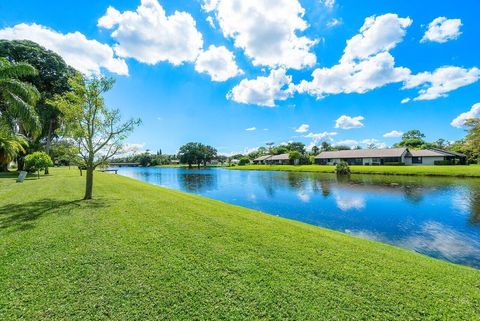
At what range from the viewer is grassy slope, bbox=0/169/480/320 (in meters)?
3.56

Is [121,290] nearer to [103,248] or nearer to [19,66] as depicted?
[103,248]

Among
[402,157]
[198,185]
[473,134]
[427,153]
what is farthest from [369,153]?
[198,185]

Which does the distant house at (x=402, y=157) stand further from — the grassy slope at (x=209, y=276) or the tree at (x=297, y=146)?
the grassy slope at (x=209, y=276)

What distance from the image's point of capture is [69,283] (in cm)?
408

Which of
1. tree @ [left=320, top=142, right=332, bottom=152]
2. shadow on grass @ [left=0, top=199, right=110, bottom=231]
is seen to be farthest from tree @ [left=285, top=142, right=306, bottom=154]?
shadow on grass @ [left=0, top=199, right=110, bottom=231]

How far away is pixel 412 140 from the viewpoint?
3022 inches

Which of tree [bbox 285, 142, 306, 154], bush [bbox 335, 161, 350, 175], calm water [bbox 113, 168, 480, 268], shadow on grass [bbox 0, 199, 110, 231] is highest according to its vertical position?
tree [bbox 285, 142, 306, 154]

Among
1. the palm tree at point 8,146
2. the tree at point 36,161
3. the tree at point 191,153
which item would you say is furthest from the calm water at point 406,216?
the tree at point 191,153

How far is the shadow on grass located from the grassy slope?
0.13 metres

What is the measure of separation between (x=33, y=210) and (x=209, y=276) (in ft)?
28.9

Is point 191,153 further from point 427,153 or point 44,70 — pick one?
point 427,153

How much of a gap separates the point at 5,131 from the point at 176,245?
19792 millimetres

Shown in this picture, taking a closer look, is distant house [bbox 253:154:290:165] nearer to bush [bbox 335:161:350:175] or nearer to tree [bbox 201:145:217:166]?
tree [bbox 201:145:217:166]

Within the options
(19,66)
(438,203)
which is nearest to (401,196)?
(438,203)
